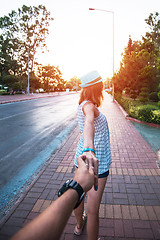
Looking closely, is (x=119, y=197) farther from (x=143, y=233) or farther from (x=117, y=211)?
(x=143, y=233)

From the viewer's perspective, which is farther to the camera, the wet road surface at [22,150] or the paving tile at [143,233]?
the wet road surface at [22,150]

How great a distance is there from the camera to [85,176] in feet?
3.32

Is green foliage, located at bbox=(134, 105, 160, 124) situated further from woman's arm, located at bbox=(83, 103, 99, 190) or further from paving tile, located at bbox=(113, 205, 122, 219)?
woman's arm, located at bbox=(83, 103, 99, 190)

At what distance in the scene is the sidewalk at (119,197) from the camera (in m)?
2.55

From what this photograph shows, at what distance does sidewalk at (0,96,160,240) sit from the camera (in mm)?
2549

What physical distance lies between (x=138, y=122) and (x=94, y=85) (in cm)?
936

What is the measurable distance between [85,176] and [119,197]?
2587 millimetres

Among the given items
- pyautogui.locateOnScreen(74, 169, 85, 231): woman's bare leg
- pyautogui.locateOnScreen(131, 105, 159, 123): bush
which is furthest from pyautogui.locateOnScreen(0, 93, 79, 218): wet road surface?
pyautogui.locateOnScreen(131, 105, 159, 123): bush

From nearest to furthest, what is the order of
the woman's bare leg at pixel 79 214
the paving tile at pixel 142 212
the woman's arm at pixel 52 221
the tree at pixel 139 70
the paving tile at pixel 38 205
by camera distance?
the woman's arm at pixel 52 221
the woman's bare leg at pixel 79 214
the paving tile at pixel 142 212
the paving tile at pixel 38 205
the tree at pixel 139 70

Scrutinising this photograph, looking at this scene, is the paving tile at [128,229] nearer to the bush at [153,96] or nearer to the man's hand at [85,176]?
the man's hand at [85,176]

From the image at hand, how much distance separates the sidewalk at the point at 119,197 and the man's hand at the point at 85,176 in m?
0.87

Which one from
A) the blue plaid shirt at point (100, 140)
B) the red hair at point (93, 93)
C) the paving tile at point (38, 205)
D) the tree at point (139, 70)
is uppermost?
the tree at point (139, 70)

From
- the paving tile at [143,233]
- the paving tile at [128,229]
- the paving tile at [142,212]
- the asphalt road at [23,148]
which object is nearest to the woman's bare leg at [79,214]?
the paving tile at [128,229]

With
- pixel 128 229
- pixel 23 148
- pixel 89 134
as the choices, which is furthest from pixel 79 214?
pixel 23 148
